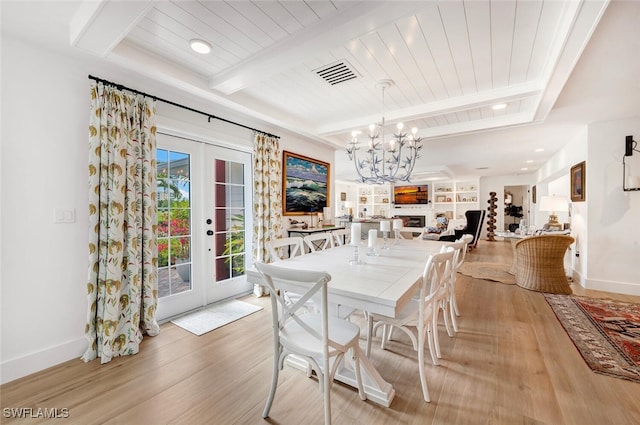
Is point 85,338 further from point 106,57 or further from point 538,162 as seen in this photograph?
point 538,162

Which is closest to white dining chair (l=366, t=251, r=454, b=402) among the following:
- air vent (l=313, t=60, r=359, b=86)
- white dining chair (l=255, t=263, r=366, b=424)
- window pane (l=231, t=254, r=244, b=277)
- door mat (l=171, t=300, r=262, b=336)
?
white dining chair (l=255, t=263, r=366, b=424)

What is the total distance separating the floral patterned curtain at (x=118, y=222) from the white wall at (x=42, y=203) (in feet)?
0.49

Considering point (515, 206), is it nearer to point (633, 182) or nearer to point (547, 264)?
point (633, 182)

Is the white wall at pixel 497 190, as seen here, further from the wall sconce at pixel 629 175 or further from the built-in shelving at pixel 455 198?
the wall sconce at pixel 629 175

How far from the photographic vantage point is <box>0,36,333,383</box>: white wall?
1.89 m

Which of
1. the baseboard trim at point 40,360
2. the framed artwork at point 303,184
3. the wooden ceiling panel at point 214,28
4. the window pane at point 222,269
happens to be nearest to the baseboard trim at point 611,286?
the framed artwork at point 303,184

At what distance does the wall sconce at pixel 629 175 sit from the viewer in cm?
357

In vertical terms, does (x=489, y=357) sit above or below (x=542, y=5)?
below

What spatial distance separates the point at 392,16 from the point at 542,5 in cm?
99

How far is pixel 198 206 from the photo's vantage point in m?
3.20

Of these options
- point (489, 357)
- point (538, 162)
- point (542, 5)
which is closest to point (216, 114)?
point (542, 5)

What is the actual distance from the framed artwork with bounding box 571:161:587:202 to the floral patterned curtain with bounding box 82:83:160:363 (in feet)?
19.3

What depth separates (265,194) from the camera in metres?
3.73

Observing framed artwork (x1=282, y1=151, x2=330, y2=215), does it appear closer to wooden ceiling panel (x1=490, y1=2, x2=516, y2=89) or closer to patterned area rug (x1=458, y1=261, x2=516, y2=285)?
wooden ceiling panel (x1=490, y1=2, x2=516, y2=89)
